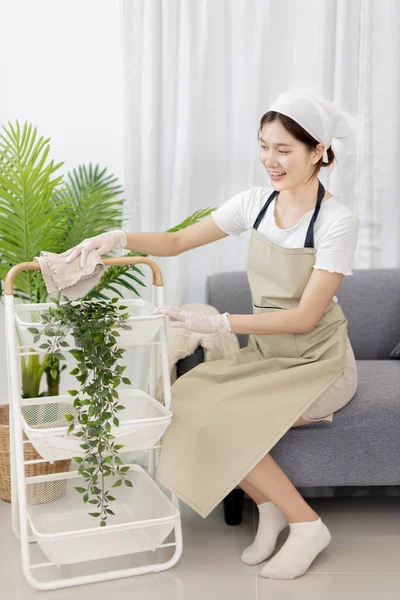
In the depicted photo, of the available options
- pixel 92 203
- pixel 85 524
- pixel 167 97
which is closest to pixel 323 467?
pixel 85 524

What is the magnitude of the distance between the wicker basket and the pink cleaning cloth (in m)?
0.76

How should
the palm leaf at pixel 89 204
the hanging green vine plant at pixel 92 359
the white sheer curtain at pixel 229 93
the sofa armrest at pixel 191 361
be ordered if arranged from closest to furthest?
1. the hanging green vine plant at pixel 92 359
2. the sofa armrest at pixel 191 361
3. the palm leaf at pixel 89 204
4. the white sheer curtain at pixel 229 93

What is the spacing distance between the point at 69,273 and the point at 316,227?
0.72 meters

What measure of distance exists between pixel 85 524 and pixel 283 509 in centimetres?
60

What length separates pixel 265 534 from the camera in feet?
7.47

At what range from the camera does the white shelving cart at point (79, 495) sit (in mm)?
2102

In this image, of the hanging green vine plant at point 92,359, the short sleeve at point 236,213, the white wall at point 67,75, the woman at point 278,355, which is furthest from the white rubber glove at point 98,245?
the white wall at point 67,75

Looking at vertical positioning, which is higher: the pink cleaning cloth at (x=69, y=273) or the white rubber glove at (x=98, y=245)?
the white rubber glove at (x=98, y=245)

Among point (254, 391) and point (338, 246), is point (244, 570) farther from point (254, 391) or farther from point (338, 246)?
point (338, 246)

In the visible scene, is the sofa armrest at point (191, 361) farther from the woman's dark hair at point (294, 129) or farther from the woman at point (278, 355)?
the woman's dark hair at point (294, 129)

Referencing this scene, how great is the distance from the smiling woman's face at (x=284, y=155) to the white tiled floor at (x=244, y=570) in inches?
42.5

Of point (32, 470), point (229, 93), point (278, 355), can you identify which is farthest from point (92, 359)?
point (229, 93)

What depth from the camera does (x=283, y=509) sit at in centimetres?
221

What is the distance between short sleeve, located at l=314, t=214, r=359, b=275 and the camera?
2.20 meters
